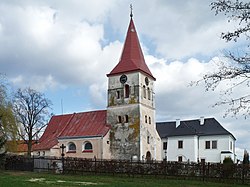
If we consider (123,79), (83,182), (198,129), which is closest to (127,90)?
(123,79)

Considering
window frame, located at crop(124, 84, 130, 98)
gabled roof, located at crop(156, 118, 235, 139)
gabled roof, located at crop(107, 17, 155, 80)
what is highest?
gabled roof, located at crop(107, 17, 155, 80)

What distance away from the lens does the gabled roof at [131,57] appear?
47.1 m

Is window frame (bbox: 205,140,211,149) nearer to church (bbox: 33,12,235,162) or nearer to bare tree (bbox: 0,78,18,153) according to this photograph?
church (bbox: 33,12,235,162)

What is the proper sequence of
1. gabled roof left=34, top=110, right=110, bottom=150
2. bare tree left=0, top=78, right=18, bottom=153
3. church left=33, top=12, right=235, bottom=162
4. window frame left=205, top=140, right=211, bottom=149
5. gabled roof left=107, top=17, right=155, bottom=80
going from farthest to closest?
Result: window frame left=205, top=140, right=211, bottom=149
gabled roof left=107, top=17, right=155, bottom=80
gabled roof left=34, top=110, right=110, bottom=150
church left=33, top=12, right=235, bottom=162
bare tree left=0, top=78, right=18, bottom=153

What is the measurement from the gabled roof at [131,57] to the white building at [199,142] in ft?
39.3

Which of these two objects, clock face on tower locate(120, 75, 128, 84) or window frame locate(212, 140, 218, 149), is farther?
window frame locate(212, 140, 218, 149)

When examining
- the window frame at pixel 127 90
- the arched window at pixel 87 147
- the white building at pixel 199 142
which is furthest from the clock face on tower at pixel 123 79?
the white building at pixel 199 142

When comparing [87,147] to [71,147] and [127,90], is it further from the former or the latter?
[127,90]

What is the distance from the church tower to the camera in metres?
44.6

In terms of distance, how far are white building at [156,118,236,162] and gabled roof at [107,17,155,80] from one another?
12.0m

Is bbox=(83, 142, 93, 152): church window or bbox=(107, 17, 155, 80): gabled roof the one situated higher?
bbox=(107, 17, 155, 80): gabled roof

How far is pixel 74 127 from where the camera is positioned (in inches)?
1955

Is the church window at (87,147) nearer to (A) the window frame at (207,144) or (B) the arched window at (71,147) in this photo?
(B) the arched window at (71,147)

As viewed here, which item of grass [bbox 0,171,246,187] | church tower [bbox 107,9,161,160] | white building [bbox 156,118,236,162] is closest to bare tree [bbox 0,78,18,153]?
grass [bbox 0,171,246,187]
